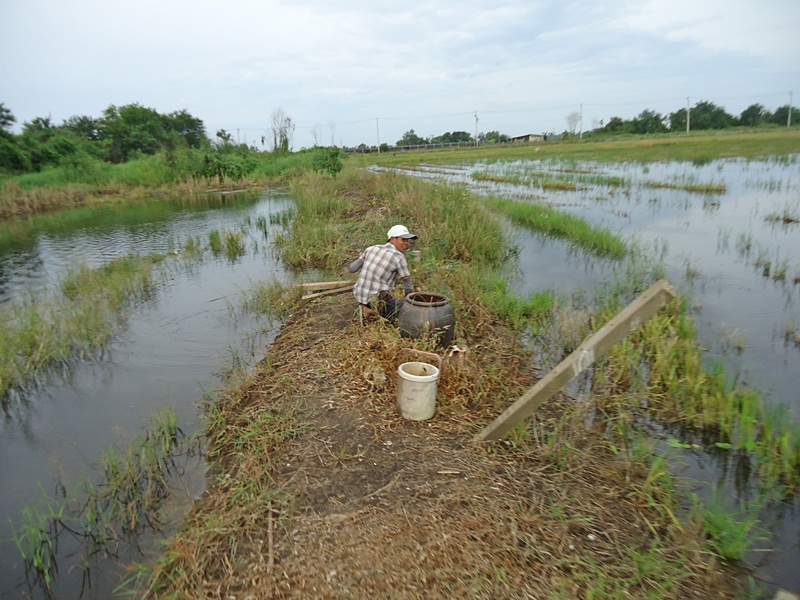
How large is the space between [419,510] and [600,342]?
1.38 metres

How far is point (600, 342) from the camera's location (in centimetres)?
241

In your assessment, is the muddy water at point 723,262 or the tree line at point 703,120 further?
the tree line at point 703,120

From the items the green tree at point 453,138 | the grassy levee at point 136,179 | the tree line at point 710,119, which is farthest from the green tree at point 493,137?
the grassy levee at point 136,179

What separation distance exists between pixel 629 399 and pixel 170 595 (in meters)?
3.67

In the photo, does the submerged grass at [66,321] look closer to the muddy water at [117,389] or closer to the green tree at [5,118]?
the muddy water at [117,389]

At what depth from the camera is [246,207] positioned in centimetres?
1888

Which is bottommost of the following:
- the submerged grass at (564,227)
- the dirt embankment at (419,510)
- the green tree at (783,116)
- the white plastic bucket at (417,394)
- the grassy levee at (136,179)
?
the dirt embankment at (419,510)

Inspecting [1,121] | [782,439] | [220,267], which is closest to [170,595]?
[782,439]

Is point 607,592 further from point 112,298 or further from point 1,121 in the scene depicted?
point 1,121

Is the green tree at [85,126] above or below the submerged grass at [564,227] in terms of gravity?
above

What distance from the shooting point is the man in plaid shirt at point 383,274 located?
4742mm

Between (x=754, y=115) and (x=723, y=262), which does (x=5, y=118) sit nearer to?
(x=723, y=262)

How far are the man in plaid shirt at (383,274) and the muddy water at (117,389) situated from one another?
59.4 inches

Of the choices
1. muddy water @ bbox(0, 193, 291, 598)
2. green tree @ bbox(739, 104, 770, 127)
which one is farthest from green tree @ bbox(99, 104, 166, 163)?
green tree @ bbox(739, 104, 770, 127)
